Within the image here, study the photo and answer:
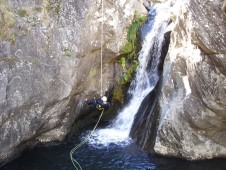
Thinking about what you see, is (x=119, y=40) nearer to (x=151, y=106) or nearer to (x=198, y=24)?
(x=151, y=106)

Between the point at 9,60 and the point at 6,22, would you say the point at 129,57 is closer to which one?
the point at 9,60

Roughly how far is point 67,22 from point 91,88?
10.1ft

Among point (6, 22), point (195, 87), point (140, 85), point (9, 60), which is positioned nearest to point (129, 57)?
point (140, 85)

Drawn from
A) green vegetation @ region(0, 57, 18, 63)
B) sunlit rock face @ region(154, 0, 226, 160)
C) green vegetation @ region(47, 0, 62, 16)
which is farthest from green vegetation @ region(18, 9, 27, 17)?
sunlit rock face @ region(154, 0, 226, 160)

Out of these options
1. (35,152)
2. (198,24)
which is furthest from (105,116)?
(198,24)

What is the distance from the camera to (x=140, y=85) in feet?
46.6

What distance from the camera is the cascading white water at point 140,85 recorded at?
13566 millimetres

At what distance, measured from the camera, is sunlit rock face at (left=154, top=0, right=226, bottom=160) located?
955 cm

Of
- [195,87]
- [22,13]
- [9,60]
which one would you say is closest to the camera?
[195,87]

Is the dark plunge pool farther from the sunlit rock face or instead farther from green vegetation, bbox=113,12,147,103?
green vegetation, bbox=113,12,147,103

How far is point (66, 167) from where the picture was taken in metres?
11.5

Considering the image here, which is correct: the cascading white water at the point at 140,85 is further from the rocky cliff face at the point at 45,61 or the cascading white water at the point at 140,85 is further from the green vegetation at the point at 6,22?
the green vegetation at the point at 6,22

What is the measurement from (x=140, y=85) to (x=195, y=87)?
148 inches

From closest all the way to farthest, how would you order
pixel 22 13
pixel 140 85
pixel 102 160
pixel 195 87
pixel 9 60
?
pixel 195 87, pixel 9 60, pixel 22 13, pixel 102 160, pixel 140 85
